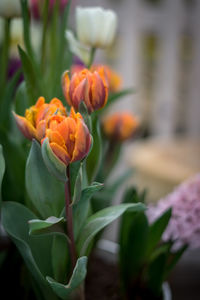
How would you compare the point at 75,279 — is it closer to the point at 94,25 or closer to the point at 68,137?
the point at 68,137

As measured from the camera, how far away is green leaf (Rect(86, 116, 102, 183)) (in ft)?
0.87

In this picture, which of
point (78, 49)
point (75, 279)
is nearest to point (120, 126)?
point (78, 49)

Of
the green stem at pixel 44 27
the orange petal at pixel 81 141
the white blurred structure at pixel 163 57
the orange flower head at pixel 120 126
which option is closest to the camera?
the orange petal at pixel 81 141

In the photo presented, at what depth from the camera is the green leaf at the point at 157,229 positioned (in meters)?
0.28

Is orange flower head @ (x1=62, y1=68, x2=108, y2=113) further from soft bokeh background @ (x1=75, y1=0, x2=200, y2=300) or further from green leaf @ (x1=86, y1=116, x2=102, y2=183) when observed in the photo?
soft bokeh background @ (x1=75, y1=0, x2=200, y2=300)

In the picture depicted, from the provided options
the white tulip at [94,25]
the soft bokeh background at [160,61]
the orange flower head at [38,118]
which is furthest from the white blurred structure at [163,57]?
the orange flower head at [38,118]

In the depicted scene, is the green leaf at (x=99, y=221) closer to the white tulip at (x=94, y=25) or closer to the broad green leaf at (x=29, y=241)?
the broad green leaf at (x=29, y=241)

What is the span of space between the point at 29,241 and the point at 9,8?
183mm

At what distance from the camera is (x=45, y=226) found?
0.67ft

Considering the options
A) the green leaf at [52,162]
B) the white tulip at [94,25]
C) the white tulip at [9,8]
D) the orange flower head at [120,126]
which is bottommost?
the orange flower head at [120,126]

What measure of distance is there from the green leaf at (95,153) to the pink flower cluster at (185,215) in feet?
0.21

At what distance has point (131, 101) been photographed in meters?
2.81

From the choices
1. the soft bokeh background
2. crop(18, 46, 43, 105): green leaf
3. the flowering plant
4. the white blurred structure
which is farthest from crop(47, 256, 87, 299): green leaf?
the white blurred structure

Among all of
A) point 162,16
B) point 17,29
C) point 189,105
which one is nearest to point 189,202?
point 17,29
